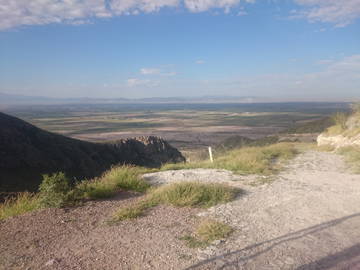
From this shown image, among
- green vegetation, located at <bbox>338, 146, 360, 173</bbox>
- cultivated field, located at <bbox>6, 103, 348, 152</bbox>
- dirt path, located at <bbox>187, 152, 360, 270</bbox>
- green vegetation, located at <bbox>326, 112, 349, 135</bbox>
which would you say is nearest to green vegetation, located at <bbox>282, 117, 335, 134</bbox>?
cultivated field, located at <bbox>6, 103, 348, 152</bbox>

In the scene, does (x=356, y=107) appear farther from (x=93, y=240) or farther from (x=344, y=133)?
(x=93, y=240)

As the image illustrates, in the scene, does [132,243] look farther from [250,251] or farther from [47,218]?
[47,218]

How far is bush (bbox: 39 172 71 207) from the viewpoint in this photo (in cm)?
614

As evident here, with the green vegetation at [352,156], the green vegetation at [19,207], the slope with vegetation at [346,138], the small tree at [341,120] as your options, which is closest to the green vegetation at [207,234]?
the green vegetation at [19,207]

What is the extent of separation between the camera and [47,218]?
5.55m

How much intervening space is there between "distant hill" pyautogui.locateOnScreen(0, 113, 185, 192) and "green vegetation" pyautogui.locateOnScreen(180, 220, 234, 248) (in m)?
21.3

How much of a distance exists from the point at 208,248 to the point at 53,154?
34216 mm

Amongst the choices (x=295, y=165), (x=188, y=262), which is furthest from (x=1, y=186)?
(x=188, y=262)

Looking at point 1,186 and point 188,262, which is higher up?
point 188,262

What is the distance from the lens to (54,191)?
632 cm

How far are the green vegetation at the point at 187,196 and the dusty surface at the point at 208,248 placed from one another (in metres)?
0.28

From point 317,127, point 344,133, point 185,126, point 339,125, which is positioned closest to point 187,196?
point 344,133

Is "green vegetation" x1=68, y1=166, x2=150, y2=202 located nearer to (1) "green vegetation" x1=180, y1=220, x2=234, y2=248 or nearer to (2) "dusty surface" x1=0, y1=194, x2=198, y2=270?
(2) "dusty surface" x1=0, y1=194, x2=198, y2=270

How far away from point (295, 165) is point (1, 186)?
24.2 metres
